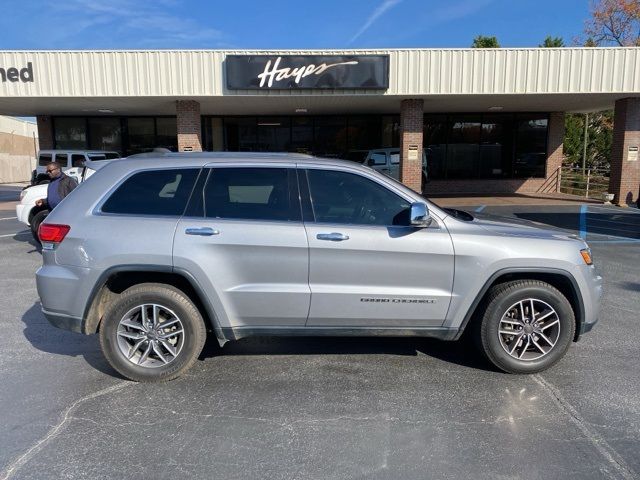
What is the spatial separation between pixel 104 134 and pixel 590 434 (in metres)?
23.8

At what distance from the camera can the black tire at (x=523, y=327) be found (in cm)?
388

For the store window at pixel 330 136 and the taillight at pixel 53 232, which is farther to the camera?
the store window at pixel 330 136

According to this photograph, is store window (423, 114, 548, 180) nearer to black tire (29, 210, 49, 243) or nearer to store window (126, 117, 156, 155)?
store window (126, 117, 156, 155)

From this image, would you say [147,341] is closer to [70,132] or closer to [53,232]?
[53,232]

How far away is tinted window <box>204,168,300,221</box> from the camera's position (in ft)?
12.7

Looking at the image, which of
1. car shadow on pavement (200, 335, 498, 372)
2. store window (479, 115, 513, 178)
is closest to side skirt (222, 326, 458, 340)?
car shadow on pavement (200, 335, 498, 372)

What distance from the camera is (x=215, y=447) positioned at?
3.02 metres

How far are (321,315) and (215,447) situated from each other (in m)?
1.26

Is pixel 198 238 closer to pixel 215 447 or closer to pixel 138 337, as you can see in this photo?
pixel 138 337

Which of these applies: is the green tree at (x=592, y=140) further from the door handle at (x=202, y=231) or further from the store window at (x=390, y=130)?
the door handle at (x=202, y=231)

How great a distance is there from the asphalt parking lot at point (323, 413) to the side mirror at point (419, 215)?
127 centimetres

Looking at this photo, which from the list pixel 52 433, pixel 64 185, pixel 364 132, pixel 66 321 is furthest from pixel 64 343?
pixel 364 132

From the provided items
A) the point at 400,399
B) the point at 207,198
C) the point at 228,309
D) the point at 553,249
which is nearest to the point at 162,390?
the point at 228,309

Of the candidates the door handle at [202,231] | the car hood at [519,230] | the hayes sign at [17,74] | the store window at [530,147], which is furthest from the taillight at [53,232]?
the store window at [530,147]
